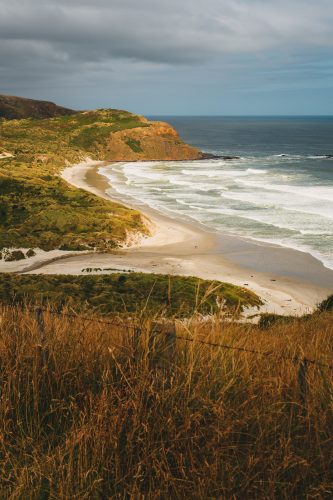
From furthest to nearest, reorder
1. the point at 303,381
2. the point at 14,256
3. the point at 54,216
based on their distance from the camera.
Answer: the point at 54,216
the point at 14,256
the point at 303,381

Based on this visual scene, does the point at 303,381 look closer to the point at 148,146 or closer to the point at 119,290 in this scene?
Answer: the point at 119,290

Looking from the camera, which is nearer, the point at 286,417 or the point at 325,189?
the point at 286,417

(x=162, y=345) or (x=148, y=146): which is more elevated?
(x=148, y=146)

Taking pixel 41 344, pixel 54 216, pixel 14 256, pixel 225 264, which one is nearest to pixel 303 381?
pixel 41 344

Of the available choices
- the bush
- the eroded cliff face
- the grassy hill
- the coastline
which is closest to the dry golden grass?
the coastline

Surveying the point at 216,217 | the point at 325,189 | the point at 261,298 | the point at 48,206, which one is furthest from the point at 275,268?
the point at 325,189

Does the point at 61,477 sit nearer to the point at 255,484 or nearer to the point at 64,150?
the point at 255,484

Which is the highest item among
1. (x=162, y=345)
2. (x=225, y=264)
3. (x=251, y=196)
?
(x=162, y=345)
